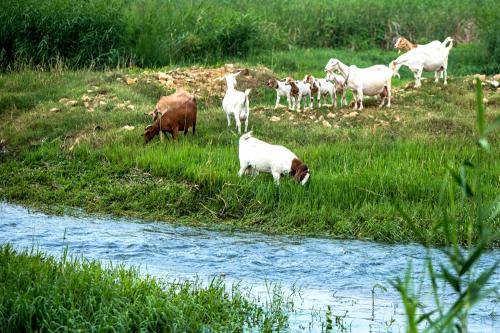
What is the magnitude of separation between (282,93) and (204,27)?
7.76m

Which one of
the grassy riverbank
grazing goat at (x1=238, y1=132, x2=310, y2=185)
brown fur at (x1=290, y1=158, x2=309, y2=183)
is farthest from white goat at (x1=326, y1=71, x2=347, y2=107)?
brown fur at (x1=290, y1=158, x2=309, y2=183)

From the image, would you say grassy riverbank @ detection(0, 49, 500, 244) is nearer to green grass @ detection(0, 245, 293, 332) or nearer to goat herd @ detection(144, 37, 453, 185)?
goat herd @ detection(144, 37, 453, 185)

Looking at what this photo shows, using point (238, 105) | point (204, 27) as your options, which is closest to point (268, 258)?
point (238, 105)

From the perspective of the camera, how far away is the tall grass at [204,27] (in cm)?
1977

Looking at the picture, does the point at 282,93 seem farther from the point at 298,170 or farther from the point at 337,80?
the point at 298,170

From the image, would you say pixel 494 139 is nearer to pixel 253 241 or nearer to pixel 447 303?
pixel 253 241

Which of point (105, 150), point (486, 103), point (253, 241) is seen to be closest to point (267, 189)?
point (253, 241)

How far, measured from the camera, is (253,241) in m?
10.2

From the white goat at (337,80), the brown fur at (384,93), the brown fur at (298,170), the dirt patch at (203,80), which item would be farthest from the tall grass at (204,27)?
the brown fur at (298,170)

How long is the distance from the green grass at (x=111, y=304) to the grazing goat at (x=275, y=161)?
3.56 metres

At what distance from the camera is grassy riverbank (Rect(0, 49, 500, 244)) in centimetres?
1090

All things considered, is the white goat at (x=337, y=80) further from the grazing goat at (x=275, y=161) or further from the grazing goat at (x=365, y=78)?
the grazing goat at (x=275, y=161)

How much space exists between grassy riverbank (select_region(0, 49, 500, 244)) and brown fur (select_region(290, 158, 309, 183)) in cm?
11

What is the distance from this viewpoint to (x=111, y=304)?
650cm
